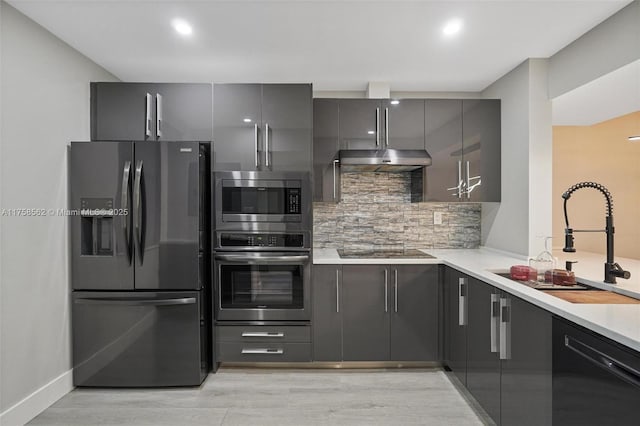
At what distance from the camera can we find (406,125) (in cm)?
318

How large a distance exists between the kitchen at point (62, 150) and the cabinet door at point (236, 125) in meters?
0.25

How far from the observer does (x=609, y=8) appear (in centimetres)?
207

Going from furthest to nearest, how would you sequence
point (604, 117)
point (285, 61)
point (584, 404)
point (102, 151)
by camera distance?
point (604, 117) → point (285, 61) → point (102, 151) → point (584, 404)

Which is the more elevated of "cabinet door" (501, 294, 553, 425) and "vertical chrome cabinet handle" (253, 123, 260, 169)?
"vertical chrome cabinet handle" (253, 123, 260, 169)

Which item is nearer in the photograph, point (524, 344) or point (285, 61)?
point (524, 344)

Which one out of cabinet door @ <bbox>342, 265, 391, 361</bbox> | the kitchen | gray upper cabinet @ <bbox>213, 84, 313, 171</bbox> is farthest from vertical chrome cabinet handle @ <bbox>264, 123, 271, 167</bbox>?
cabinet door @ <bbox>342, 265, 391, 361</bbox>

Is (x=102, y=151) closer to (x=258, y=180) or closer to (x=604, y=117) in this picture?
(x=258, y=180)

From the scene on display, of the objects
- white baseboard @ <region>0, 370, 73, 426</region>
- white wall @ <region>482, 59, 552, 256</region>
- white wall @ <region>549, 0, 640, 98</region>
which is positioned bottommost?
white baseboard @ <region>0, 370, 73, 426</region>

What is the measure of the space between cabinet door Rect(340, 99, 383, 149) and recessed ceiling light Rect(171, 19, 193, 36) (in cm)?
134

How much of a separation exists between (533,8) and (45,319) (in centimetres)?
360

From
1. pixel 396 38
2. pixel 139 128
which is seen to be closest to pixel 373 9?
pixel 396 38

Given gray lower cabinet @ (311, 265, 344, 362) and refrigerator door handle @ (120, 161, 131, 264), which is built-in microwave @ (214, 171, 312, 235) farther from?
refrigerator door handle @ (120, 161, 131, 264)

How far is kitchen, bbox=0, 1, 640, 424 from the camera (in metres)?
2.09

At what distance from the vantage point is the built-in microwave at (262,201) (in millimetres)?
2826
